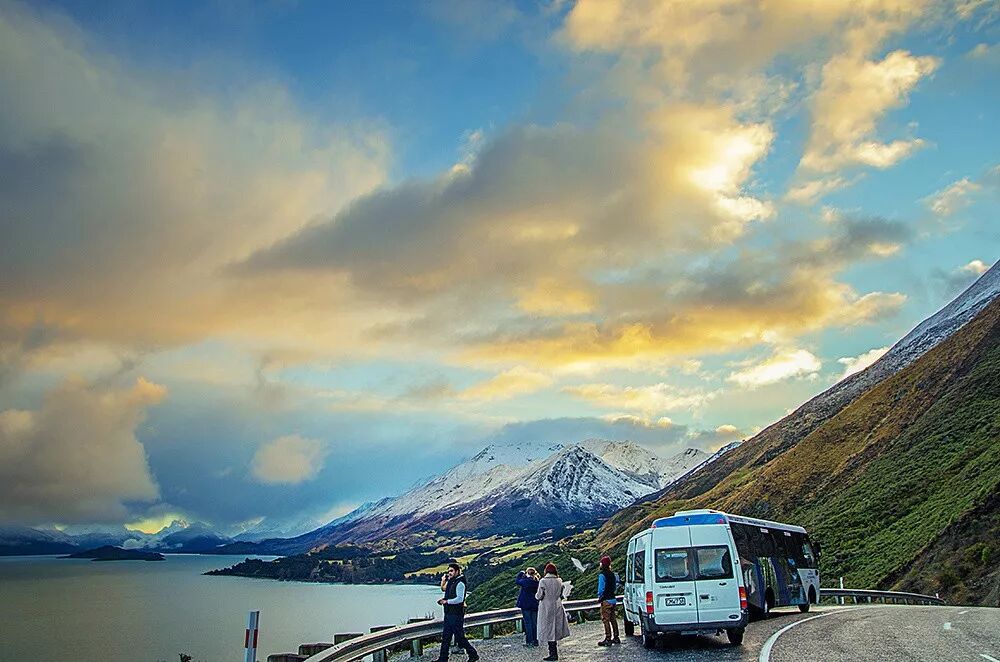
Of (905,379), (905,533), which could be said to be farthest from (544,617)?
(905,379)

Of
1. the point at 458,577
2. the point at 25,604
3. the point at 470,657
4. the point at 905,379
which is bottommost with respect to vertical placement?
the point at 25,604

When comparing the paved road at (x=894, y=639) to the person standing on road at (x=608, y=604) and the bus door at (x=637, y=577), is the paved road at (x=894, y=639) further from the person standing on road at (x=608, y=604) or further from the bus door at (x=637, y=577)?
the person standing on road at (x=608, y=604)

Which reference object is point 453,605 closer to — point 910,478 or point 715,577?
point 715,577

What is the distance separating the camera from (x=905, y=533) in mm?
63344

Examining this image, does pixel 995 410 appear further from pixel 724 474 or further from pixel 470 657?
pixel 724 474

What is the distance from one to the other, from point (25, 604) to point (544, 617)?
197497 mm

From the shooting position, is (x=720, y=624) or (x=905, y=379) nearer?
(x=720, y=624)

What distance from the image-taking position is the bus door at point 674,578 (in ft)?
62.0

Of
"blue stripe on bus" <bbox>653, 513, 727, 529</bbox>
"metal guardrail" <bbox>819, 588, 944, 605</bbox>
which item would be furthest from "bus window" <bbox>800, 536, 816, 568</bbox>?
"blue stripe on bus" <bbox>653, 513, 727, 529</bbox>

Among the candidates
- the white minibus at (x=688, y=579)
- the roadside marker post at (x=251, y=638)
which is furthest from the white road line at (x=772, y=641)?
the roadside marker post at (x=251, y=638)

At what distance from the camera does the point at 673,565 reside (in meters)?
19.5

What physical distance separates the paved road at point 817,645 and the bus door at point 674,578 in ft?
2.78

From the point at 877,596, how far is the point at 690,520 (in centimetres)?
2918

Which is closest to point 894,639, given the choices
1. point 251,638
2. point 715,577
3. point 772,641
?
point 772,641
